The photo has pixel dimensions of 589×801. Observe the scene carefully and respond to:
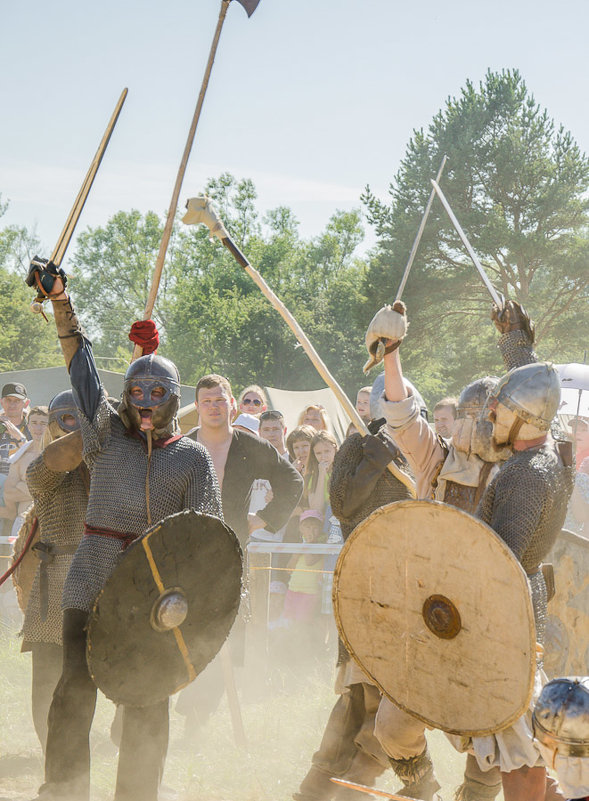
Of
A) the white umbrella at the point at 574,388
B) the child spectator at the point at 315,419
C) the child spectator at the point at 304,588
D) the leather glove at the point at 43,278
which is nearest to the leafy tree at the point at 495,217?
the white umbrella at the point at 574,388

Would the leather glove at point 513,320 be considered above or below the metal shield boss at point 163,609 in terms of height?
above

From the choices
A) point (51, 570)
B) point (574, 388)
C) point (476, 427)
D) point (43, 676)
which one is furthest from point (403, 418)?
point (574, 388)

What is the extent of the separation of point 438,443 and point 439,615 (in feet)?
3.16

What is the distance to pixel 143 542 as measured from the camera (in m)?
3.29

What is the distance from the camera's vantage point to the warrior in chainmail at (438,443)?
10.2ft

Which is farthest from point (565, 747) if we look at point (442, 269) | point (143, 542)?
point (442, 269)

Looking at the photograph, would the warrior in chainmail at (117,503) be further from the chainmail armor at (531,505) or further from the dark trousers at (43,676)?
the chainmail armor at (531,505)

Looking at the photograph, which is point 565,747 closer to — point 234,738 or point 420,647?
point 420,647

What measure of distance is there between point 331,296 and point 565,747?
33.0m

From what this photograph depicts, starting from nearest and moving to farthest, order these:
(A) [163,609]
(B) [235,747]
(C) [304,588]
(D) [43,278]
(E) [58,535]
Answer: (A) [163,609]
(D) [43,278]
(E) [58,535]
(B) [235,747]
(C) [304,588]

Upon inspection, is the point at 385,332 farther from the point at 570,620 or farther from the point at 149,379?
the point at 570,620

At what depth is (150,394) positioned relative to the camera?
3.70m

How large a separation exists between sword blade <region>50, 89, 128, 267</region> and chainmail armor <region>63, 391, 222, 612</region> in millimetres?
647

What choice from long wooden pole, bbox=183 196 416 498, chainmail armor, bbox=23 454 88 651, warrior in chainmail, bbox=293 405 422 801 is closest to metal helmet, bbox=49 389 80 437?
chainmail armor, bbox=23 454 88 651
